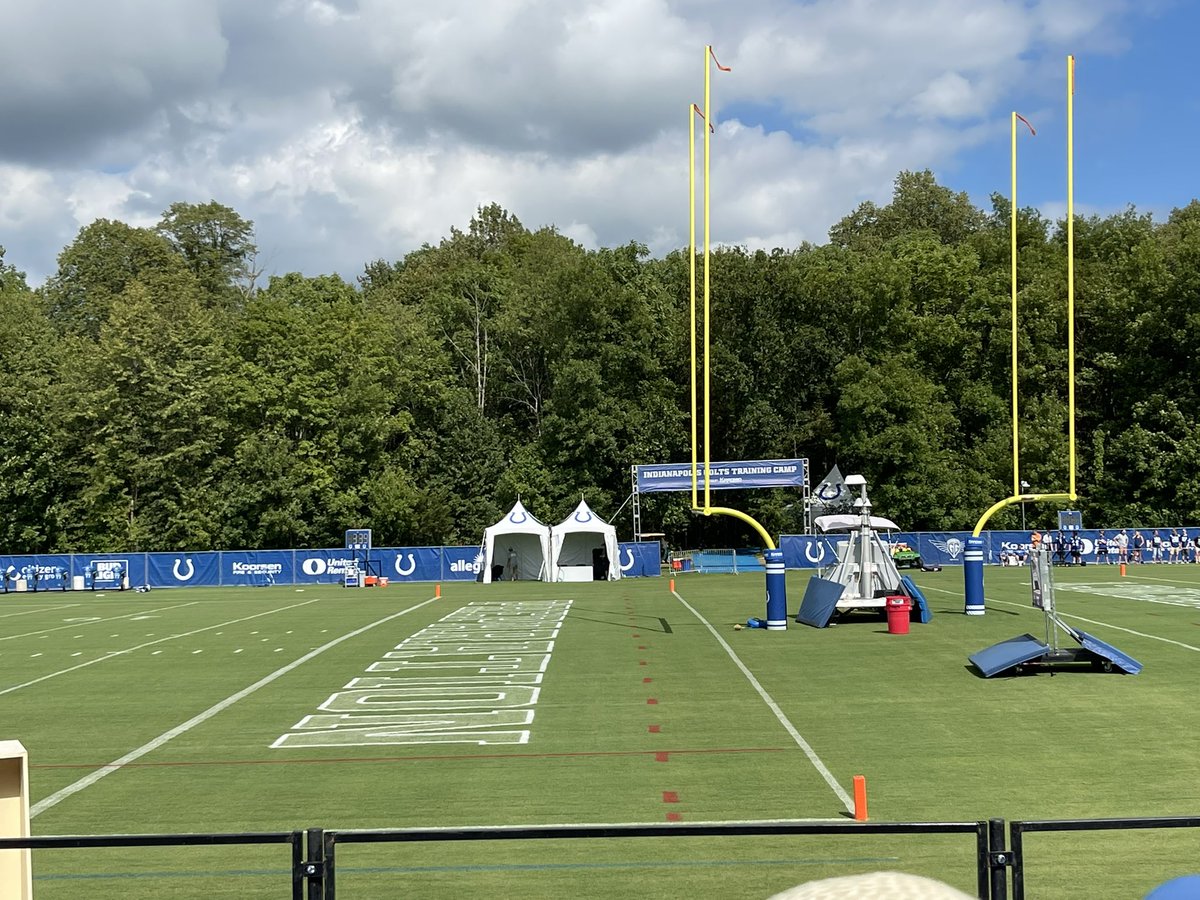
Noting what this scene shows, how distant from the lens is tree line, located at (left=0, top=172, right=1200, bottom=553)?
62719 millimetres

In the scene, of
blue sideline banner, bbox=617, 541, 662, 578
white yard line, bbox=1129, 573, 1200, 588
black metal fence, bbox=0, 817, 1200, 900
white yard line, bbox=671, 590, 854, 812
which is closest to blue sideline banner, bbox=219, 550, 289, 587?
blue sideline banner, bbox=617, 541, 662, 578

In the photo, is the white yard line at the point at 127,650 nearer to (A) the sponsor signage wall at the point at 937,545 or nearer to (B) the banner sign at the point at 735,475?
(B) the banner sign at the point at 735,475

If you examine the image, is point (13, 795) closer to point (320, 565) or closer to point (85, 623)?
point (85, 623)

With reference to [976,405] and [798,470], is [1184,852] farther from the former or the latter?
[976,405]

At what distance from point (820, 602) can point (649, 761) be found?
1411 cm

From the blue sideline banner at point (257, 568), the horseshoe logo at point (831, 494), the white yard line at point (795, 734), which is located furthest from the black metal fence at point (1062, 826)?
the blue sideline banner at point (257, 568)

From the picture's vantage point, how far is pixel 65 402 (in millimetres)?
63719

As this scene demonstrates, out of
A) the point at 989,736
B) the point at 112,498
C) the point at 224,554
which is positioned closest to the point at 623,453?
the point at 224,554

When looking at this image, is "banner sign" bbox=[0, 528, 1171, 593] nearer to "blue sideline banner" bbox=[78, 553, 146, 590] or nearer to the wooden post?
"blue sideline banner" bbox=[78, 553, 146, 590]

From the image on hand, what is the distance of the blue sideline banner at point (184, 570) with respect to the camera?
53.5 m

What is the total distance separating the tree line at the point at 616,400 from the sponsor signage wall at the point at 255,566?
808 cm

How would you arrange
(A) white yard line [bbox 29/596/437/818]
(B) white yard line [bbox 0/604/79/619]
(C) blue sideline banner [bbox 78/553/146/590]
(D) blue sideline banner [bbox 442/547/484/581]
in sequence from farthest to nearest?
(D) blue sideline banner [bbox 442/547/484/581] → (C) blue sideline banner [bbox 78/553/146/590] → (B) white yard line [bbox 0/604/79/619] → (A) white yard line [bbox 29/596/437/818]

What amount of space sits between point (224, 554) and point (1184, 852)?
49512mm

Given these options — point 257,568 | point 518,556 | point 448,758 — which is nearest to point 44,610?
point 257,568
